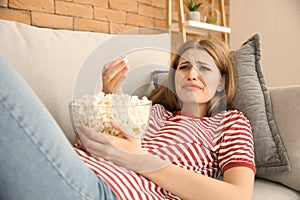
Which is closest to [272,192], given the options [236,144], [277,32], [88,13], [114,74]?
[236,144]

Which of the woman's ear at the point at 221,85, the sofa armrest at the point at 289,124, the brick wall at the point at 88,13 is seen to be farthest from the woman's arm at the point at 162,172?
the brick wall at the point at 88,13

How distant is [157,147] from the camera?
1.00 meters

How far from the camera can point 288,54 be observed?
2.72m

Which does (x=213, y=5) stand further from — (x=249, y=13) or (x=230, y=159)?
(x=230, y=159)

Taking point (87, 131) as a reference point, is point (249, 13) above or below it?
above

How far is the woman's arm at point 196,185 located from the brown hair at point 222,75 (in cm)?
32

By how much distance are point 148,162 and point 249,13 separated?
236 cm

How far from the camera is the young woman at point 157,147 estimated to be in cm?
64

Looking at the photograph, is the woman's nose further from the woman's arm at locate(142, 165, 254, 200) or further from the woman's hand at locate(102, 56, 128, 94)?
the woman's arm at locate(142, 165, 254, 200)

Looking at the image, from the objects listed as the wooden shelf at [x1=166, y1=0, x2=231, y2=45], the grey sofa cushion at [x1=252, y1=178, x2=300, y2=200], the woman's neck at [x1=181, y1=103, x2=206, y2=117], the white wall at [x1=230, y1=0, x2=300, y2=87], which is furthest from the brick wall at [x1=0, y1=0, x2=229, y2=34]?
the grey sofa cushion at [x1=252, y1=178, x2=300, y2=200]

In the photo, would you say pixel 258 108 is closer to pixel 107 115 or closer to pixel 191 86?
pixel 191 86

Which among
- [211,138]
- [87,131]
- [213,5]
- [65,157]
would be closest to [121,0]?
[213,5]

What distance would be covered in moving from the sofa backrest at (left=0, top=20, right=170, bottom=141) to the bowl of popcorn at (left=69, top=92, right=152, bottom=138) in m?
0.11

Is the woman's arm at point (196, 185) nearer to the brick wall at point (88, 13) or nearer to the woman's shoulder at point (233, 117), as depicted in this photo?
the woman's shoulder at point (233, 117)
